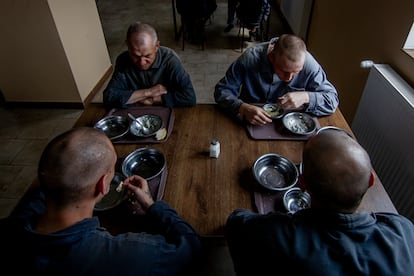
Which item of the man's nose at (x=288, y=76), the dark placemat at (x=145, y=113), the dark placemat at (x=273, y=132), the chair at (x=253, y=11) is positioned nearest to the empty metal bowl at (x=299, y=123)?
the dark placemat at (x=273, y=132)

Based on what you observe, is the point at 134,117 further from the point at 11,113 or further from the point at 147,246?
the point at 11,113

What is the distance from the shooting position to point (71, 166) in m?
0.86

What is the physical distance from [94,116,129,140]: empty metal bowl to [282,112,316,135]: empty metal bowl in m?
0.88

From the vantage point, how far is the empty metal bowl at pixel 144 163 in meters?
1.31

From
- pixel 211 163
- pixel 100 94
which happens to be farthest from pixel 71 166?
pixel 100 94

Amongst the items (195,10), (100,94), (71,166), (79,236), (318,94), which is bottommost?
(100,94)

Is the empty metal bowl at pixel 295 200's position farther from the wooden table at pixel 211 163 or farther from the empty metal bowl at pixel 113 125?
the empty metal bowl at pixel 113 125

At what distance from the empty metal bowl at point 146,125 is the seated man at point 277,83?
0.40 m

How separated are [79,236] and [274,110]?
3.94ft

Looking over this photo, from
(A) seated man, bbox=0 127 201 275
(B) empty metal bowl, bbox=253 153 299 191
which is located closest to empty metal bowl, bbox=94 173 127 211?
(A) seated man, bbox=0 127 201 275

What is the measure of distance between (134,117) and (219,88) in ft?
1.85

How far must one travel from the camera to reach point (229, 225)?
1.02 meters

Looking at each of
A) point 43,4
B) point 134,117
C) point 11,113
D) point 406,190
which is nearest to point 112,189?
point 134,117

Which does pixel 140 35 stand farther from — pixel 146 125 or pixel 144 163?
pixel 144 163
